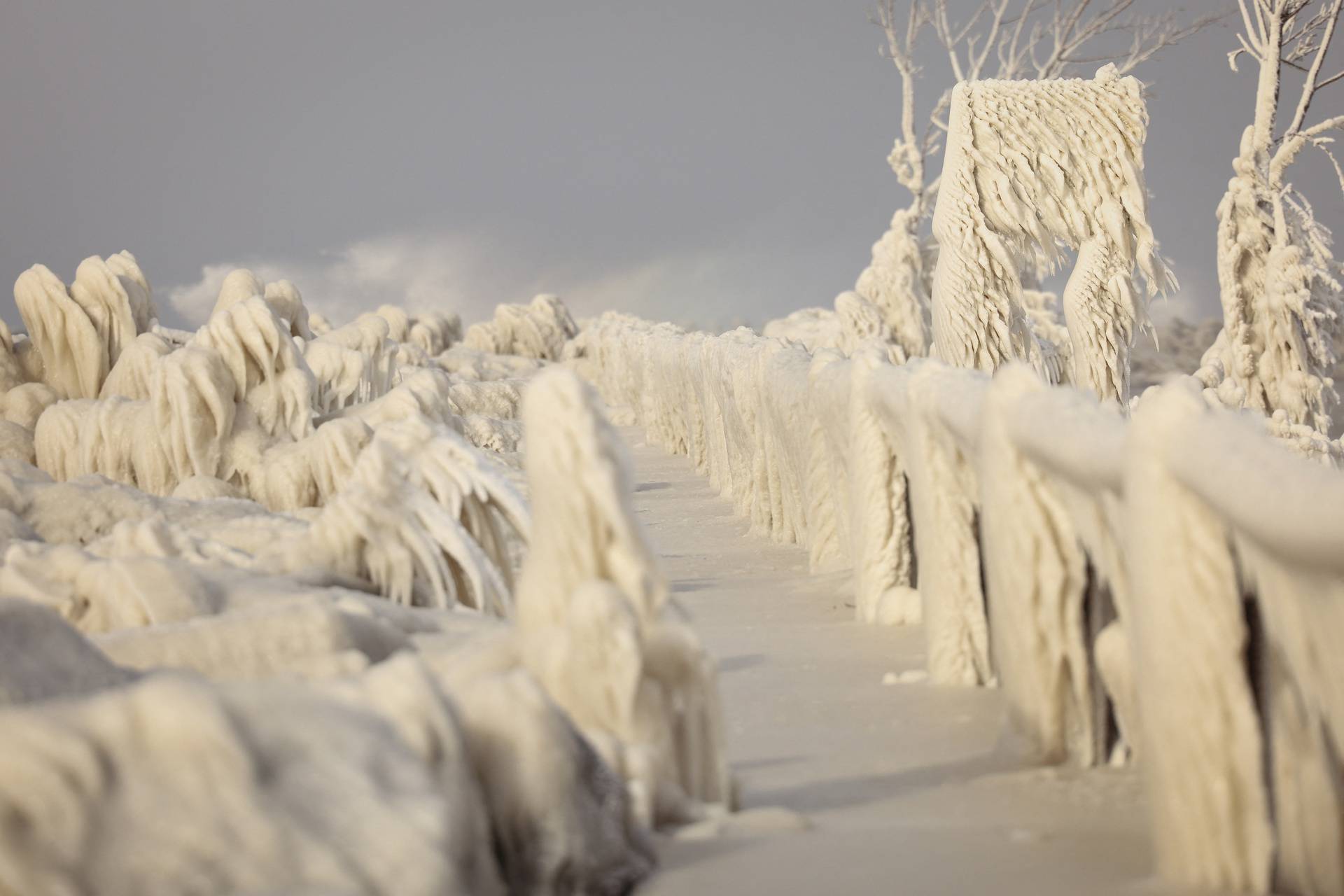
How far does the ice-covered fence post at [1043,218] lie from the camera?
35.7 ft

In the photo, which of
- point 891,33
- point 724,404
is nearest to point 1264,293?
point 724,404

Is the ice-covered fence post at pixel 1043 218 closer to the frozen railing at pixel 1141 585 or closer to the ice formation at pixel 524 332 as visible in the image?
the frozen railing at pixel 1141 585

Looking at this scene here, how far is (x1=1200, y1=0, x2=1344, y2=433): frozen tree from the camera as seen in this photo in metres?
12.2

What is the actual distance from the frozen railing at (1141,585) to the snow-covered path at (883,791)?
181 millimetres

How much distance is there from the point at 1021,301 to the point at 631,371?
1248 centimetres

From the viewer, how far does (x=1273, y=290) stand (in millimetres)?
12242

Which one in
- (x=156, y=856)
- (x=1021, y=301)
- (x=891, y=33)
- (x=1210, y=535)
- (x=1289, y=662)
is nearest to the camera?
(x=156, y=856)

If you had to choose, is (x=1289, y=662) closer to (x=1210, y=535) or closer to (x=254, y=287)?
(x=1210, y=535)

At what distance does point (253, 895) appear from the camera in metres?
2.00

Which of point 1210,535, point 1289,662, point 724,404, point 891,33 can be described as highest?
point 891,33

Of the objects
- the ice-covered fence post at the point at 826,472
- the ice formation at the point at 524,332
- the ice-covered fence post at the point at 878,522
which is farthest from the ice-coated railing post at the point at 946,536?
the ice formation at the point at 524,332

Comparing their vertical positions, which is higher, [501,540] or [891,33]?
[891,33]

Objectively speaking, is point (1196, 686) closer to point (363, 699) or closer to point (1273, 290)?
point (363, 699)

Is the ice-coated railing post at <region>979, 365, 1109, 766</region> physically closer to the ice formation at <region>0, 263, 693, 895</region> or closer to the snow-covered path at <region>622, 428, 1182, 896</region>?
the snow-covered path at <region>622, 428, 1182, 896</region>
